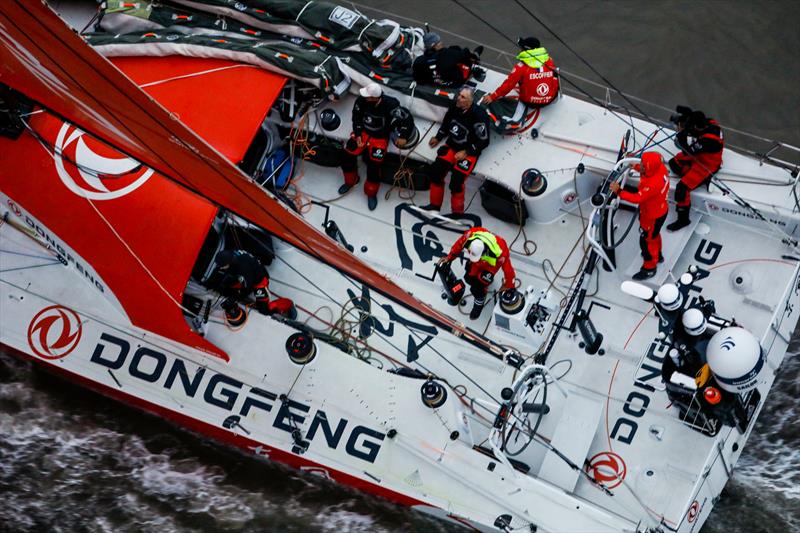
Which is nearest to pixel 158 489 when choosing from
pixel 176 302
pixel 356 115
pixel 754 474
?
pixel 176 302

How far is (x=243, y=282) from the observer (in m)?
8.46

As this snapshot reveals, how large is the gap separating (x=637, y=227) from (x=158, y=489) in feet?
15.0

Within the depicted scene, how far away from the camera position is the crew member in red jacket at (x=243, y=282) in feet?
27.5

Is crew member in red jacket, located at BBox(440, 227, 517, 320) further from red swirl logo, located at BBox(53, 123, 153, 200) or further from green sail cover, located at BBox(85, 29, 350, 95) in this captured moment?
red swirl logo, located at BBox(53, 123, 153, 200)

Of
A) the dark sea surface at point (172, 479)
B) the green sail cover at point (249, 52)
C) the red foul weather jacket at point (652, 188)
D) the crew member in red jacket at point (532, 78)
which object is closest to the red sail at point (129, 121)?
the red foul weather jacket at point (652, 188)

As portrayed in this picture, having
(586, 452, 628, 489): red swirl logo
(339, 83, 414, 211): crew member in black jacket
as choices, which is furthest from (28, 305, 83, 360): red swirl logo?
(586, 452, 628, 489): red swirl logo

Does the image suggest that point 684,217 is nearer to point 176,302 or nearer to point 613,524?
point 613,524

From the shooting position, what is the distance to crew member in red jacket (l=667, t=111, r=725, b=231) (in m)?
8.46

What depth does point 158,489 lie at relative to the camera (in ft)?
29.5

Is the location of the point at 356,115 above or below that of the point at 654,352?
above

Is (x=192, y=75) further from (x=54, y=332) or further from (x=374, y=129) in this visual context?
(x=54, y=332)

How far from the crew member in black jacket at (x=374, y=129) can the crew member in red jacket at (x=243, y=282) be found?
1278mm

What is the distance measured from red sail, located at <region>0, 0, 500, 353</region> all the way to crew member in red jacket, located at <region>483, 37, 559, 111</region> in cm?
262

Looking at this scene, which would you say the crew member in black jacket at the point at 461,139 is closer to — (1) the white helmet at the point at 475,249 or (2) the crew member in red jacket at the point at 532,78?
(2) the crew member in red jacket at the point at 532,78
